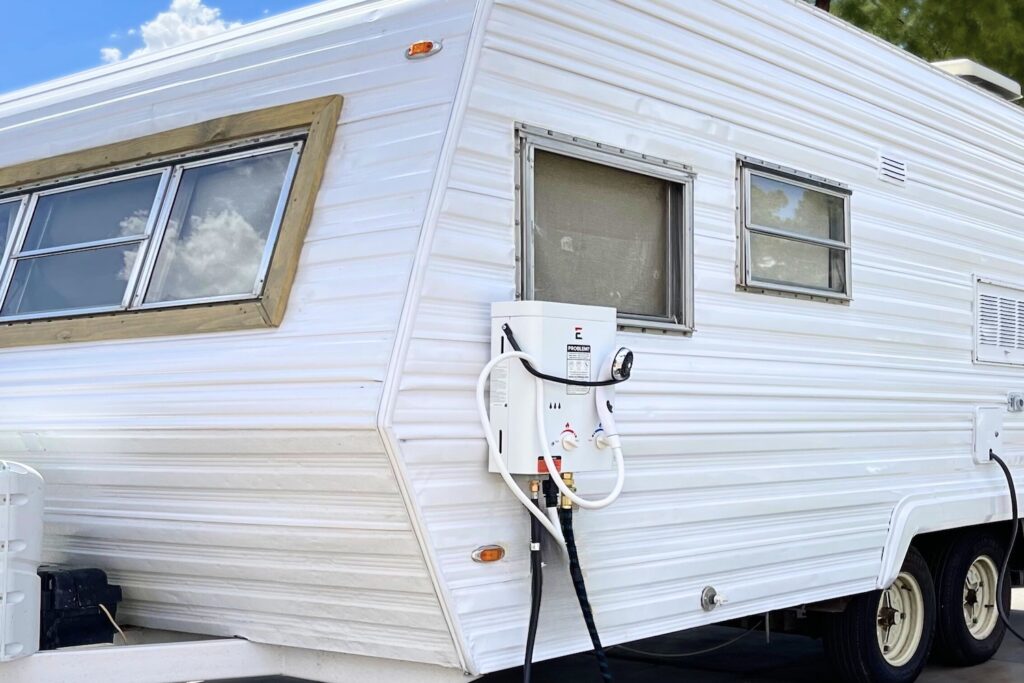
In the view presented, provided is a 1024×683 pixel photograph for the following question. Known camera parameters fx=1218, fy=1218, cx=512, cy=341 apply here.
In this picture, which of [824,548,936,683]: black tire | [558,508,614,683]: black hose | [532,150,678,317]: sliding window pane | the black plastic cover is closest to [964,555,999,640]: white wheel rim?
[824,548,936,683]: black tire

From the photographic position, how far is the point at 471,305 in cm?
385

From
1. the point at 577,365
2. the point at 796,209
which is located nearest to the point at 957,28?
the point at 796,209

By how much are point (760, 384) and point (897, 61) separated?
2109 mm

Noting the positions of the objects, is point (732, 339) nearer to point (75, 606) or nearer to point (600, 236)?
point (600, 236)

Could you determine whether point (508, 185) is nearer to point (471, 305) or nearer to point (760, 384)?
point (471, 305)

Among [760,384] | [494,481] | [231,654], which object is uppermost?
[760,384]

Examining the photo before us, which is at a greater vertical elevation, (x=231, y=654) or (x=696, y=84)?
(x=696, y=84)

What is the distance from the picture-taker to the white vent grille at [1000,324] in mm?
6727

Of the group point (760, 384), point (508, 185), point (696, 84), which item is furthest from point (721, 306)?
point (508, 185)

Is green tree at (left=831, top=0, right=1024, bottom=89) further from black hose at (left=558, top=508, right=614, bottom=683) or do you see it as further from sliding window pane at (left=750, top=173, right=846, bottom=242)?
black hose at (left=558, top=508, right=614, bottom=683)

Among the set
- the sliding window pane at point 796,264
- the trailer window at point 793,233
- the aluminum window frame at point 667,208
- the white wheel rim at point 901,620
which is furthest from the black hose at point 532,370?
the white wheel rim at point 901,620

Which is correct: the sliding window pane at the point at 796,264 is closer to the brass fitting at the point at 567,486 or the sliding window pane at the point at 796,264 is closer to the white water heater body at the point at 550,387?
the white water heater body at the point at 550,387

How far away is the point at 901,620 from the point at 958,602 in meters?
0.53

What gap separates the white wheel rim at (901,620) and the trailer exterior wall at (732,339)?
1.50 ft
